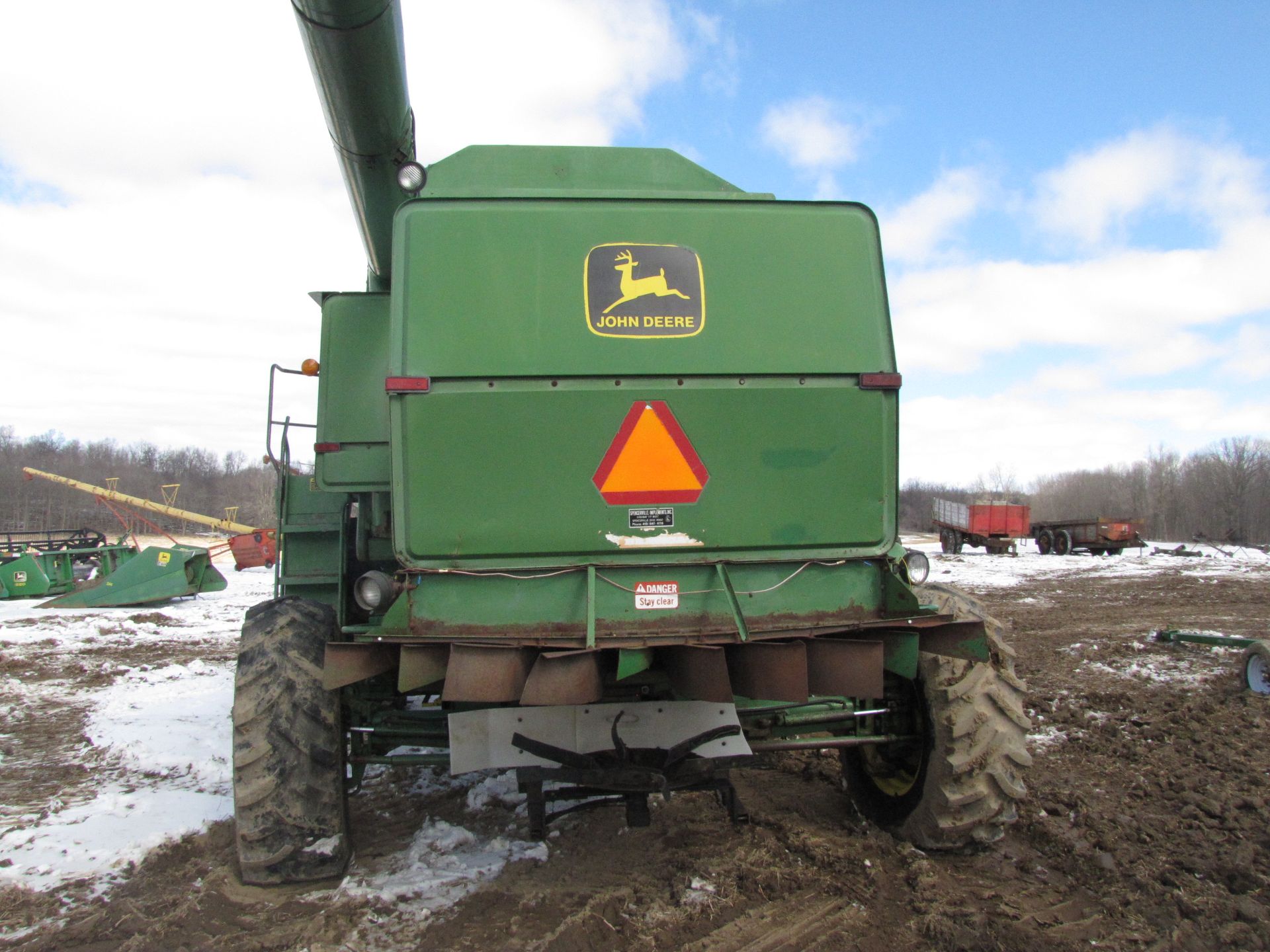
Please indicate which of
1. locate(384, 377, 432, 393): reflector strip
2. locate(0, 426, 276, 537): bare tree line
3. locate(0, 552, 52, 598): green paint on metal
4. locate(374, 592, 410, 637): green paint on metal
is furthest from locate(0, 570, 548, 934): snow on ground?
locate(0, 426, 276, 537): bare tree line

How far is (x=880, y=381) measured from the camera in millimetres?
3385

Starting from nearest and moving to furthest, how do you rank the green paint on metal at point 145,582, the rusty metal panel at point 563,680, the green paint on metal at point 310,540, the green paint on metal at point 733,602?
the rusty metal panel at point 563,680 → the green paint on metal at point 733,602 → the green paint on metal at point 310,540 → the green paint on metal at point 145,582

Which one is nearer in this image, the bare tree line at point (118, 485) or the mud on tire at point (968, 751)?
the mud on tire at point (968, 751)

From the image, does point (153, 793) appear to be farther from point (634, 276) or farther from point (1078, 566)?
point (1078, 566)

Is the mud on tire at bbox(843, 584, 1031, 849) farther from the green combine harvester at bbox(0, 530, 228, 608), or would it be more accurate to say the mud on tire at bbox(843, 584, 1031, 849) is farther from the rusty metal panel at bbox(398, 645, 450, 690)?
the green combine harvester at bbox(0, 530, 228, 608)

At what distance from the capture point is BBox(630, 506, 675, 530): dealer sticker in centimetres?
330

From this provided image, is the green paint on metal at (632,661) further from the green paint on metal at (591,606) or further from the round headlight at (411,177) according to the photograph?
the round headlight at (411,177)

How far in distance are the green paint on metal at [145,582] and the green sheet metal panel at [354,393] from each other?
13.2m

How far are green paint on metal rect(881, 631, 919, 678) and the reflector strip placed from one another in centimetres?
208

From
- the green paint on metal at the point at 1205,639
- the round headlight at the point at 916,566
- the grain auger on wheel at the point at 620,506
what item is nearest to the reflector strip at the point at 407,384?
the grain auger on wheel at the point at 620,506

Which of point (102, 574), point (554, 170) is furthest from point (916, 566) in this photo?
point (102, 574)

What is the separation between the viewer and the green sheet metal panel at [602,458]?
321cm

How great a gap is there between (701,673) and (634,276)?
65.0 inches

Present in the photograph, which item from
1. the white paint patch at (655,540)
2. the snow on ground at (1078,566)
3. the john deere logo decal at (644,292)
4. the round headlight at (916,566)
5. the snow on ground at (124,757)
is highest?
the john deere logo decal at (644,292)
